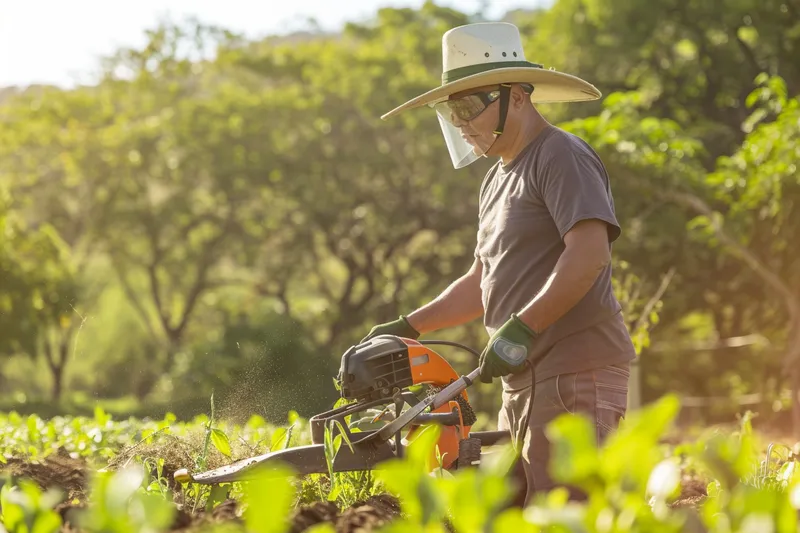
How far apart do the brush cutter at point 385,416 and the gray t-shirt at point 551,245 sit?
256 mm

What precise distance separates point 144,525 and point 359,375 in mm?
2067

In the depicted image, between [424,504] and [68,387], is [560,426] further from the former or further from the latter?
[68,387]

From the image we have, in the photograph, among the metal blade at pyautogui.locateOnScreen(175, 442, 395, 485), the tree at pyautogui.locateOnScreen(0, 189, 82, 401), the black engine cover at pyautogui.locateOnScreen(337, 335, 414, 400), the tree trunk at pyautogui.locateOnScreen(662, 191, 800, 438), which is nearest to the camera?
the metal blade at pyautogui.locateOnScreen(175, 442, 395, 485)

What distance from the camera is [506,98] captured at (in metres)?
3.90

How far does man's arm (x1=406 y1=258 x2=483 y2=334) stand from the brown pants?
65 cm

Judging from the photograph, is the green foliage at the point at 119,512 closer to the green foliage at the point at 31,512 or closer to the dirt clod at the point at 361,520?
the green foliage at the point at 31,512

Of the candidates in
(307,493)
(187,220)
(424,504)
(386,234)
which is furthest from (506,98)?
(187,220)

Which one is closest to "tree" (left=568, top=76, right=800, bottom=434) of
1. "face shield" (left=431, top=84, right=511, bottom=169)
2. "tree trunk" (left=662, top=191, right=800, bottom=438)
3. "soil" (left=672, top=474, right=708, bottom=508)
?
"tree trunk" (left=662, top=191, right=800, bottom=438)

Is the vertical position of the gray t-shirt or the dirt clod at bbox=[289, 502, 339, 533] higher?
the gray t-shirt

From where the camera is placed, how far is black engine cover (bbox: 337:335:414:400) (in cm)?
377

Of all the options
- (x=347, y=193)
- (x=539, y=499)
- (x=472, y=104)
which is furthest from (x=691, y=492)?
(x=347, y=193)

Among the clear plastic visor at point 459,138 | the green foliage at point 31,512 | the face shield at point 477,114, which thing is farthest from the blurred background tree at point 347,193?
the green foliage at point 31,512

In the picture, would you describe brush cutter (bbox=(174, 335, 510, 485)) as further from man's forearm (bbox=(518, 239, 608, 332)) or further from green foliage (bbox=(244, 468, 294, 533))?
green foliage (bbox=(244, 468, 294, 533))

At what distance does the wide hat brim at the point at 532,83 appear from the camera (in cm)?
387
